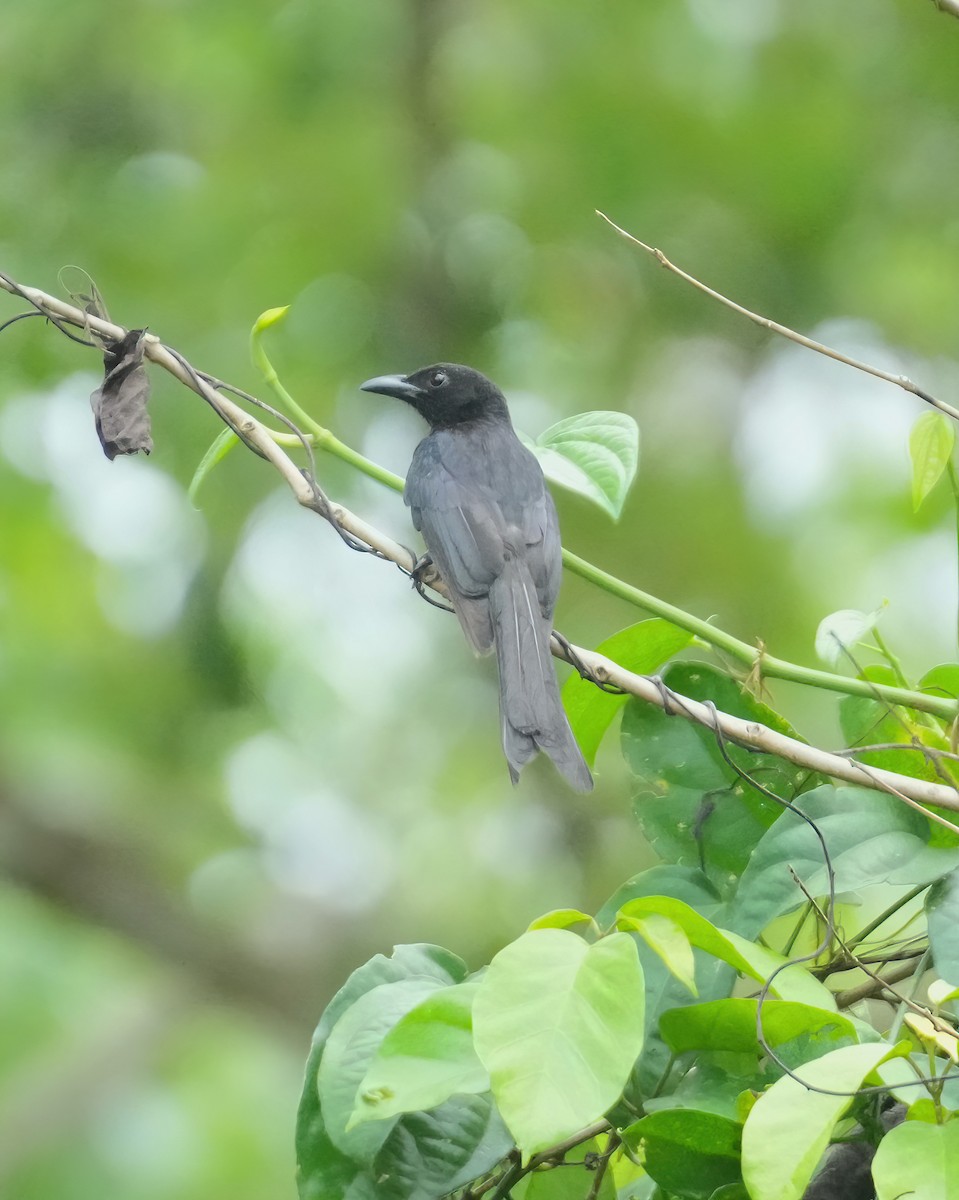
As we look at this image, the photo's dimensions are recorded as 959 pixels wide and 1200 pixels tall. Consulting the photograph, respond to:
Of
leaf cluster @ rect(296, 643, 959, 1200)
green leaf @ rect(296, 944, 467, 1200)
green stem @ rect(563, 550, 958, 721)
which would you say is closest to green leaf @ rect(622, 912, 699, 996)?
leaf cluster @ rect(296, 643, 959, 1200)

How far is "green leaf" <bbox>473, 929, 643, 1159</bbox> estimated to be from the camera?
1.13 metres

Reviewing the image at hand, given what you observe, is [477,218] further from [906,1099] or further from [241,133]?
[906,1099]

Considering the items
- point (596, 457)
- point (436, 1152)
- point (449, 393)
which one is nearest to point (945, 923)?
point (436, 1152)

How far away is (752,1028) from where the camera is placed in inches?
53.4

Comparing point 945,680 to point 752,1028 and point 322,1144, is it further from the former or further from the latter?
point 322,1144

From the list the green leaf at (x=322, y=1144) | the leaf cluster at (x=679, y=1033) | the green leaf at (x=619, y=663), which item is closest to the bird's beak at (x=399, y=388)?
the green leaf at (x=619, y=663)

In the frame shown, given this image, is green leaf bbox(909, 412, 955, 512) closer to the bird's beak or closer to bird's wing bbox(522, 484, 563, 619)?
bird's wing bbox(522, 484, 563, 619)

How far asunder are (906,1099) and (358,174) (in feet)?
16.3

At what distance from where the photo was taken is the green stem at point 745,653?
178cm

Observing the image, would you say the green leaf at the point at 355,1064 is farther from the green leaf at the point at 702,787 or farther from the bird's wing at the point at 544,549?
the bird's wing at the point at 544,549

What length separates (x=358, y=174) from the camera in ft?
18.2

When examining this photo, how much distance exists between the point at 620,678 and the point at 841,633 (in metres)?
0.33

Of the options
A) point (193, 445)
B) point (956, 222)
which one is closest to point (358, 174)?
point (193, 445)

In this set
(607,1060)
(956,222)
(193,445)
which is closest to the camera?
(607,1060)
